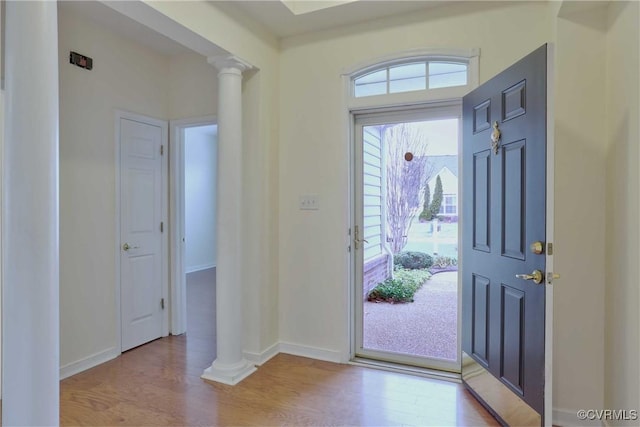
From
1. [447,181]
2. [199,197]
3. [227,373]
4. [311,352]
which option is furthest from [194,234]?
[447,181]

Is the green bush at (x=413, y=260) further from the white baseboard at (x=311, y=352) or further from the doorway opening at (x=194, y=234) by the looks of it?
the doorway opening at (x=194, y=234)

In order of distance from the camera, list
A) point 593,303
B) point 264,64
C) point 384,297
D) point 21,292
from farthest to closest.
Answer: point 384,297 < point 264,64 < point 593,303 < point 21,292

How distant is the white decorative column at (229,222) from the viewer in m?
2.80

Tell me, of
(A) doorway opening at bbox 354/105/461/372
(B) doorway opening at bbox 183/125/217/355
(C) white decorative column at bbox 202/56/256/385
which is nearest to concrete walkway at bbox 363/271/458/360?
(A) doorway opening at bbox 354/105/461/372

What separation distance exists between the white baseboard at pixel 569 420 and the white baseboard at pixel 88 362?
3347 millimetres

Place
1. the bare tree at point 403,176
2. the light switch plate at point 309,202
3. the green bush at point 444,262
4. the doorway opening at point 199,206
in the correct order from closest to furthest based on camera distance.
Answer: the green bush at point 444,262, the bare tree at point 403,176, the light switch plate at point 309,202, the doorway opening at point 199,206

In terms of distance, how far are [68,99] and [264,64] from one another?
1.53 metres

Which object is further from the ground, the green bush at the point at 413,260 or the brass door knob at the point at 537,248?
the brass door knob at the point at 537,248

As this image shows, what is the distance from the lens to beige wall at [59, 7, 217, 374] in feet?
9.23

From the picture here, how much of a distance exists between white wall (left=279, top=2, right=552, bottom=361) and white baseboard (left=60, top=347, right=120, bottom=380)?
1.46 m

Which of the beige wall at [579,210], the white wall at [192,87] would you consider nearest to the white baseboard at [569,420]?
the beige wall at [579,210]

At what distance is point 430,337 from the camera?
3.22 meters

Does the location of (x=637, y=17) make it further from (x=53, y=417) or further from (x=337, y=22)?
(x=53, y=417)

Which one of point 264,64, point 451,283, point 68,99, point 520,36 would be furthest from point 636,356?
point 68,99
